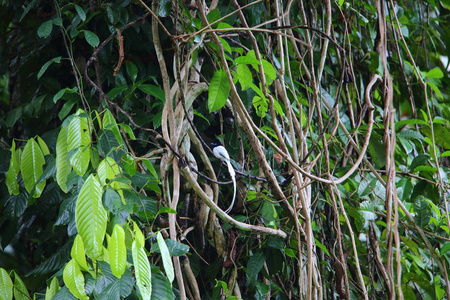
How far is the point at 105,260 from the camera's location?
0.92 m

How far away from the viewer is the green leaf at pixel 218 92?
1024 mm

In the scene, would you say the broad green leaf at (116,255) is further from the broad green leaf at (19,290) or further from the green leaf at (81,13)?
the green leaf at (81,13)

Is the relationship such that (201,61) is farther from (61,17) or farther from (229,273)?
(229,273)

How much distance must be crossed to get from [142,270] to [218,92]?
17.2 inches

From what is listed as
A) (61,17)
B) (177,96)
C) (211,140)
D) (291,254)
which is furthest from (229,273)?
(61,17)

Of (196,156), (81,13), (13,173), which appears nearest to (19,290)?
(13,173)

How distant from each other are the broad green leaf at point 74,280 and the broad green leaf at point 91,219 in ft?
0.18

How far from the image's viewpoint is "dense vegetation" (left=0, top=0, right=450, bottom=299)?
101 centimetres

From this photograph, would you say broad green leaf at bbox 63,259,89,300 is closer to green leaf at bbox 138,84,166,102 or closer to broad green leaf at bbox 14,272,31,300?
broad green leaf at bbox 14,272,31,300

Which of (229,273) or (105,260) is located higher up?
(105,260)

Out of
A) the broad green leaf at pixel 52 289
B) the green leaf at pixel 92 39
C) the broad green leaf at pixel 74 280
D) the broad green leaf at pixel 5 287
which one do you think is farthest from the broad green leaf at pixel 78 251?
the green leaf at pixel 92 39

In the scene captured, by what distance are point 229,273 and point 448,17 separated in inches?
62.1

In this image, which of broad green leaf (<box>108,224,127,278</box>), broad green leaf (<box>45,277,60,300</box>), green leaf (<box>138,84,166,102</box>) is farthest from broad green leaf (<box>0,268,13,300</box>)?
green leaf (<box>138,84,166,102</box>)

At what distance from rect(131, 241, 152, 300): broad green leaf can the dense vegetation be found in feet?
0.29
